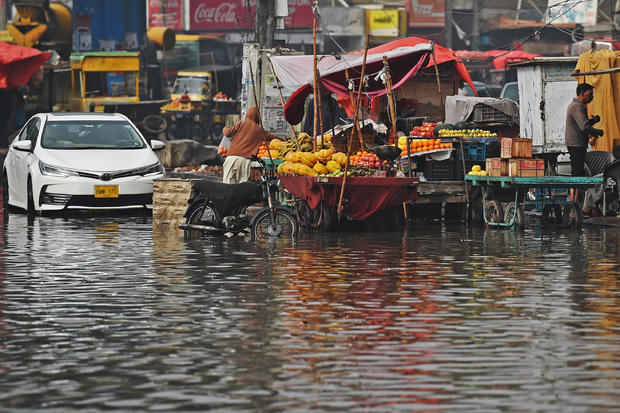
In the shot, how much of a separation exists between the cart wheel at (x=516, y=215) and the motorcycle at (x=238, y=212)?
11.2 ft

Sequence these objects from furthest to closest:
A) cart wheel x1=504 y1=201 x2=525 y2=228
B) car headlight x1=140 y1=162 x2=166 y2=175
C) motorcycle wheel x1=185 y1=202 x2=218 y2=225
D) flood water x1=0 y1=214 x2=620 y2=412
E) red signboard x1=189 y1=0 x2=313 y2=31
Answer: red signboard x1=189 y1=0 x2=313 y2=31, car headlight x1=140 y1=162 x2=166 y2=175, cart wheel x1=504 y1=201 x2=525 y2=228, motorcycle wheel x1=185 y1=202 x2=218 y2=225, flood water x1=0 y1=214 x2=620 y2=412

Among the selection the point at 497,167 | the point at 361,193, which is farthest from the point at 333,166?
the point at 497,167

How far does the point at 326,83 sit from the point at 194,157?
51.7 ft

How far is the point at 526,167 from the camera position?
62.5 ft

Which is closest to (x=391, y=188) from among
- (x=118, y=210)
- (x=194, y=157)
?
(x=118, y=210)

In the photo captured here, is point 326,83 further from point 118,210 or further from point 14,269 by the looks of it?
point 14,269

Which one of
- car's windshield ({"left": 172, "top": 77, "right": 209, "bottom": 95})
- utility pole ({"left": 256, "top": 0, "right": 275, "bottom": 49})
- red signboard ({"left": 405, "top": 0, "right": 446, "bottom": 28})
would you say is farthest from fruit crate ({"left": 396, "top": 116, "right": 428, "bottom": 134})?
red signboard ({"left": 405, "top": 0, "right": 446, "bottom": 28})

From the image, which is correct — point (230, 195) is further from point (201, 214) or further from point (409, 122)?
point (409, 122)

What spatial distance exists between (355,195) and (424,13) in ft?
200

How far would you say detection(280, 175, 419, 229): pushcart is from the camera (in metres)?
18.8

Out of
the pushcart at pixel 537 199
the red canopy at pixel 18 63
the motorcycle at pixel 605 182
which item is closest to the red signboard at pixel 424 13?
the red canopy at pixel 18 63

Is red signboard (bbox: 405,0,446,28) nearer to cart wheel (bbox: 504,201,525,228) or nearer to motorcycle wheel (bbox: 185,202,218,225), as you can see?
cart wheel (bbox: 504,201,525,228)

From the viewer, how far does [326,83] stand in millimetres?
22922

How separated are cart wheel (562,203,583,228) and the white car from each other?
5888mm
